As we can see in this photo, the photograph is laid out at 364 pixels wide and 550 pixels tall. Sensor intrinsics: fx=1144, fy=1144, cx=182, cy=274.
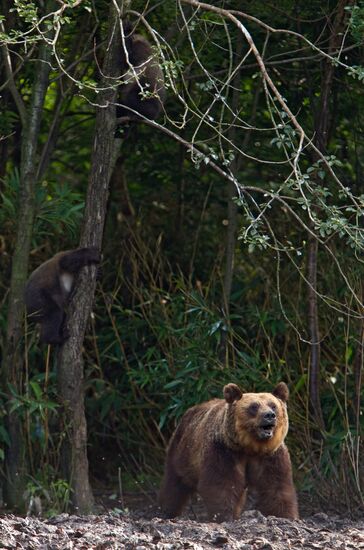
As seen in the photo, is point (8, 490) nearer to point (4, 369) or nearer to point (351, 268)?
point (4, 369)

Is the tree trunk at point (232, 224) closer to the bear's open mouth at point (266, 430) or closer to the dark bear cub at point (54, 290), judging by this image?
the dark bear cub at point (54, 290)

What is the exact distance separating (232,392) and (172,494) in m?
1.10

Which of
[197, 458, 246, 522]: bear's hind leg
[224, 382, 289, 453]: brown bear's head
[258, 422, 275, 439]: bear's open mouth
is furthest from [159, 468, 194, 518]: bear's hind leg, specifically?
[258, 422, 275, 439]: bear's open mouth

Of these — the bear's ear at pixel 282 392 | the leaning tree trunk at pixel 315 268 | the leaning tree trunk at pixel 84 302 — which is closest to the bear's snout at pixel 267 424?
the bear's ear at pixel 282 392

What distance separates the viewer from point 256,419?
26.7ft

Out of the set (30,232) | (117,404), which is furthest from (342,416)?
(30,232)

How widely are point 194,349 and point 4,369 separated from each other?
5.60 feet

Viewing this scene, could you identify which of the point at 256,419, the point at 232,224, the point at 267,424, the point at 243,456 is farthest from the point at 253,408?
the point at 232,224

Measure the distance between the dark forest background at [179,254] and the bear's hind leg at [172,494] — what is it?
59 centimetres

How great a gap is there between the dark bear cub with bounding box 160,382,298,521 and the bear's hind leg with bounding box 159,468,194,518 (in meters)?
0.27

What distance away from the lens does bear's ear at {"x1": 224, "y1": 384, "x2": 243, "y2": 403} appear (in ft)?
27.3

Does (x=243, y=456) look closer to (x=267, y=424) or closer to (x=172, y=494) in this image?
(x=267, y=424)

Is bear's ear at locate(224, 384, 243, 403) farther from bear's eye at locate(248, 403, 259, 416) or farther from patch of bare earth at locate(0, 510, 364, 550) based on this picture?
patch of bare earth at locate(0, 510, 364, 550)

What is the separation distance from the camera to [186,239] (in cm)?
1170
